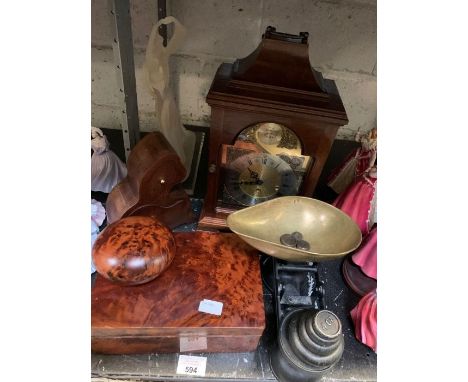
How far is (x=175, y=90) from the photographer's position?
99cm

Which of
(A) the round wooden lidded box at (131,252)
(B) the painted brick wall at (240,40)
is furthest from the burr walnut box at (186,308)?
(B) the painted brick wall at (240,40)

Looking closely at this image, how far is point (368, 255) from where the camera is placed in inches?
33.0

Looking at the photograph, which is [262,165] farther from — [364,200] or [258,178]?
[364,200]

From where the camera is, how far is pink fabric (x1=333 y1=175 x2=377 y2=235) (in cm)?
82

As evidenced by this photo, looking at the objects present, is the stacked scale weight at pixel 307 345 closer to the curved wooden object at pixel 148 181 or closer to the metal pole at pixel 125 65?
the curved wooden object at pixel 148 181

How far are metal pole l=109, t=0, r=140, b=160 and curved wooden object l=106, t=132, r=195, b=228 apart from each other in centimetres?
8

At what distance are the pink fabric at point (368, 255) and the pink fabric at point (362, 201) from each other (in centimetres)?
2

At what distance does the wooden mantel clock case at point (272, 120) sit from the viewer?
635 mm

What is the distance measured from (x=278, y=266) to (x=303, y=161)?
0.24m

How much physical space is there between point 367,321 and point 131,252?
0.52m

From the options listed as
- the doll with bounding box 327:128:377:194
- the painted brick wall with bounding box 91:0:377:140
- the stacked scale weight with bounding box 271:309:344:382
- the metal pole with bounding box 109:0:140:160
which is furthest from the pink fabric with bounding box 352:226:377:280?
the metal pole with bounding box 109:0:140:160

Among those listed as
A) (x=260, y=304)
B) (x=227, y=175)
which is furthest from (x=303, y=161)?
(x=260, y=304)

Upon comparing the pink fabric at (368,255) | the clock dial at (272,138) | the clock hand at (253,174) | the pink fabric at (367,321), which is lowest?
the pink fabric at (367,321)

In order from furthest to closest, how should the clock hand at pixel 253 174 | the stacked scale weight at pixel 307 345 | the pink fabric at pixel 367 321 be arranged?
the clock hand at pixel 253 174 → the pink fabric at pixel 367 321 → the stacked scale weight at pixel 307 345
